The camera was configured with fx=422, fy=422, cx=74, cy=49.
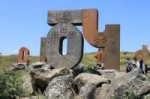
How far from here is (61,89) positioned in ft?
39.7

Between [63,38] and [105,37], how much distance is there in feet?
6.02

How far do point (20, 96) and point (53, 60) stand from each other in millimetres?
6064

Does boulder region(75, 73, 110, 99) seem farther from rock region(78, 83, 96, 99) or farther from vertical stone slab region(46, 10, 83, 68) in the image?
vertical stone slab region(46, 10, 83, 68)

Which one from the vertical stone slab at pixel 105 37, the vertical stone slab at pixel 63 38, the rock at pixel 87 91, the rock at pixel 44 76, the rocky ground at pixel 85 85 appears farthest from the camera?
the vertical stone slab at pixel 105 37

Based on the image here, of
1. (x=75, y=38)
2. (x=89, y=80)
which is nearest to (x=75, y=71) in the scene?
(x=75, y=38)

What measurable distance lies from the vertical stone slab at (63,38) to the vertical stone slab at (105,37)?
53 cm

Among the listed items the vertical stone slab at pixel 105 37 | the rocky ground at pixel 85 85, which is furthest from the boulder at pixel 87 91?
the vertical stone slab at pixel 105 37

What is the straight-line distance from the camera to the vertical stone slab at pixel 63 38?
17359 mm

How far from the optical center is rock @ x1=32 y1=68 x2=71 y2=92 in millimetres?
13765

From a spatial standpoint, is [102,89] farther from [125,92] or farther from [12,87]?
[12,87]

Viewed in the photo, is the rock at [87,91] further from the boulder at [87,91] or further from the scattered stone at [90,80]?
the scattered stone at [90,80]

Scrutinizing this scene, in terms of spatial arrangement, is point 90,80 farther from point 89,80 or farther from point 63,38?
point 63,38

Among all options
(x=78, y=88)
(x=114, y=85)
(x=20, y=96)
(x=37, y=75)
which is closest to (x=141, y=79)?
(x=114, y=85)

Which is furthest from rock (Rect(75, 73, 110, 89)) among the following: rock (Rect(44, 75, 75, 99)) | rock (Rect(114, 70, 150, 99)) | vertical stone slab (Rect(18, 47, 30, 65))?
vertical stone slab (Rect(18, 47, 30, 65))
